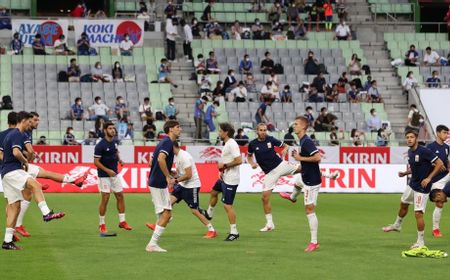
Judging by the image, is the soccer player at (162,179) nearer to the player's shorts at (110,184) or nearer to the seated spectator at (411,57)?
the player's shorts at (110,184)

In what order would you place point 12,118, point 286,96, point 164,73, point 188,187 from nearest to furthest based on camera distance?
point 12,118, point 188,187, point 286,96, point 164,73

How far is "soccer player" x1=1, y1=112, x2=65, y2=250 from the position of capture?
18594 mm

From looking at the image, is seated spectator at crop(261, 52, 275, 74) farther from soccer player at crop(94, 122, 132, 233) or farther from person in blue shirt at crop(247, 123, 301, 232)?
soccer player at crop(94, 122, 132, 233)

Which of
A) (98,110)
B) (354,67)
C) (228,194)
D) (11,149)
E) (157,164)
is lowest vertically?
(228,194)

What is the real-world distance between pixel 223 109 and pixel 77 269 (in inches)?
1153

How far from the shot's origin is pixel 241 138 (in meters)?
41.9

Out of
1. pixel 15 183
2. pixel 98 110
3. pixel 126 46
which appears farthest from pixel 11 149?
pixel 126 46

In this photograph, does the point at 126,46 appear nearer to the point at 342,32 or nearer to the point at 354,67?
the point at 354,67

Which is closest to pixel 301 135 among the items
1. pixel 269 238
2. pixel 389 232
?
pixel 269 238

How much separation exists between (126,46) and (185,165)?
92.2 feet

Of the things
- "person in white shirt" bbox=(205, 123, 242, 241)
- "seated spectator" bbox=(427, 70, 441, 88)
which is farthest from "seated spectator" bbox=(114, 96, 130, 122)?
"person in white shirt" bbox=(205, 123, 242, 241)

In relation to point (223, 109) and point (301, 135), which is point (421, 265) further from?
point (223, 109)

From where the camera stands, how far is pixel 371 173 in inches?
1485

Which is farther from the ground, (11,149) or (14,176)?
(11,149)
